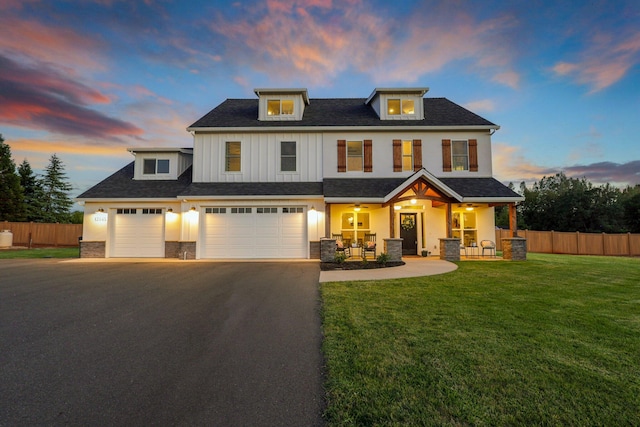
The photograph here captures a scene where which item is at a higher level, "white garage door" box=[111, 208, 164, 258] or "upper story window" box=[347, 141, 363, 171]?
"upper story window" box=[347, 141, 363, 171]

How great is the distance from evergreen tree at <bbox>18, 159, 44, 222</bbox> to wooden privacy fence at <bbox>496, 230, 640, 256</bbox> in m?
48.4

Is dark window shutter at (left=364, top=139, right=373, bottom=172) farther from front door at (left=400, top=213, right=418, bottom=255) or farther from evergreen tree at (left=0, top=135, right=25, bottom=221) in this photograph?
evergreen tree at (left=0, top=135, right=25, bottom=221)

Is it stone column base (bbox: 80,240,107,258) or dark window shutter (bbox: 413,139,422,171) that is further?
dark window shutter (bbox: 413,139,422,171)

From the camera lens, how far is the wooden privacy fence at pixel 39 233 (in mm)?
21484

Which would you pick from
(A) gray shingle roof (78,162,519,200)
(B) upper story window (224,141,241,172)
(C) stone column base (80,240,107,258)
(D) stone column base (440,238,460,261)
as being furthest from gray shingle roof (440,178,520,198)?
(C) stone column base (80,240,107,258)

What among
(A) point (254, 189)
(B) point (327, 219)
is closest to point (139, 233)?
(A) point (254, 189)

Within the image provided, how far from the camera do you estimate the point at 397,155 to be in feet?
48.5

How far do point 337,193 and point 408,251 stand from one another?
5.12 m

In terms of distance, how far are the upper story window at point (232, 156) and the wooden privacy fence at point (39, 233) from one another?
615 inches

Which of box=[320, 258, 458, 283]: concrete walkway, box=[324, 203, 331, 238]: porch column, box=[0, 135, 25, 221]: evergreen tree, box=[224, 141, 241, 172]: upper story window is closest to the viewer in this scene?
box=[320, 258, 458, 283]: concrete walkway

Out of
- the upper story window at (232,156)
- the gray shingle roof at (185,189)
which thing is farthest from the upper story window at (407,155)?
the upper story window at (232,156)

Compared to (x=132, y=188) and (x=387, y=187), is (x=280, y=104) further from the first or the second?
(x=132, y=188)

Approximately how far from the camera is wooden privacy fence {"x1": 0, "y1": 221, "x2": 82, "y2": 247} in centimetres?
2148

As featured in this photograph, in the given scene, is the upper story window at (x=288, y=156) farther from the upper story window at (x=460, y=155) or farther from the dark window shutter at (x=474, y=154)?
the dark window shutter at (x=474, y=154)
